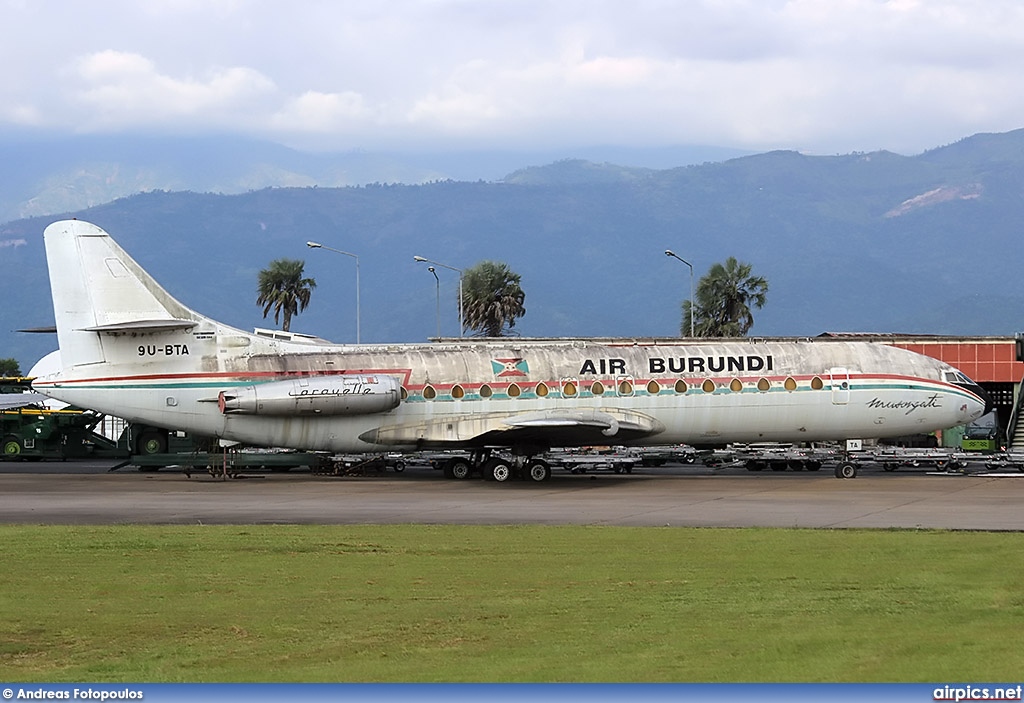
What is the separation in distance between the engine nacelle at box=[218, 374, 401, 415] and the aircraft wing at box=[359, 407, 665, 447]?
1.21 m

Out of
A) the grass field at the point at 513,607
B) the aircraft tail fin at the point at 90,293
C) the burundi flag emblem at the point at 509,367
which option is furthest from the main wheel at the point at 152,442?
the grass field at the point at 513,607

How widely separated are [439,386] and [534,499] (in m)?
8.15

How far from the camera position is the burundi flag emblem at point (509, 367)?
38906 millimetres

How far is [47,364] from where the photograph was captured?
46656 mm

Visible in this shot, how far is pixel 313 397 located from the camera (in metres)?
37.8

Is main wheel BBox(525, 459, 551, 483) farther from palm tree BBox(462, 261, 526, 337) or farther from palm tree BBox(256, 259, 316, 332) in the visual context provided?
palm tree BBox(256, 259, 316, 332)

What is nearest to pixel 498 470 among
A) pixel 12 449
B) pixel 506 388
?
pixel 506 388

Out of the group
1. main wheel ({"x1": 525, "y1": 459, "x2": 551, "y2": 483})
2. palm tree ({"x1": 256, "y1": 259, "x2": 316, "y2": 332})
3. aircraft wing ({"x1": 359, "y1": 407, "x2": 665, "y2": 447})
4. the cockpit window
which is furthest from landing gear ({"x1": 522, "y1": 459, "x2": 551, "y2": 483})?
palm tree ({"x1": 256, "y1": 259, "x2": 316, "y2": 332})

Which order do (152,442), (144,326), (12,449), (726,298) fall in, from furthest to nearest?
(726,298) → (12,449) → (152,442) → (144,326)

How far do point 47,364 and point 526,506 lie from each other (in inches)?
966

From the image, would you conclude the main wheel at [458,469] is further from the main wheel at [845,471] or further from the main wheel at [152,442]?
the main wheel at [152,442]

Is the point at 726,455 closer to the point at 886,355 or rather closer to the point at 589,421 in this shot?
the point at 886,355

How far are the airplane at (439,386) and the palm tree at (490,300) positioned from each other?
53625 millimetres

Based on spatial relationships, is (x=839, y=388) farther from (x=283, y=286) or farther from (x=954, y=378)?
(x=283, y=286)
